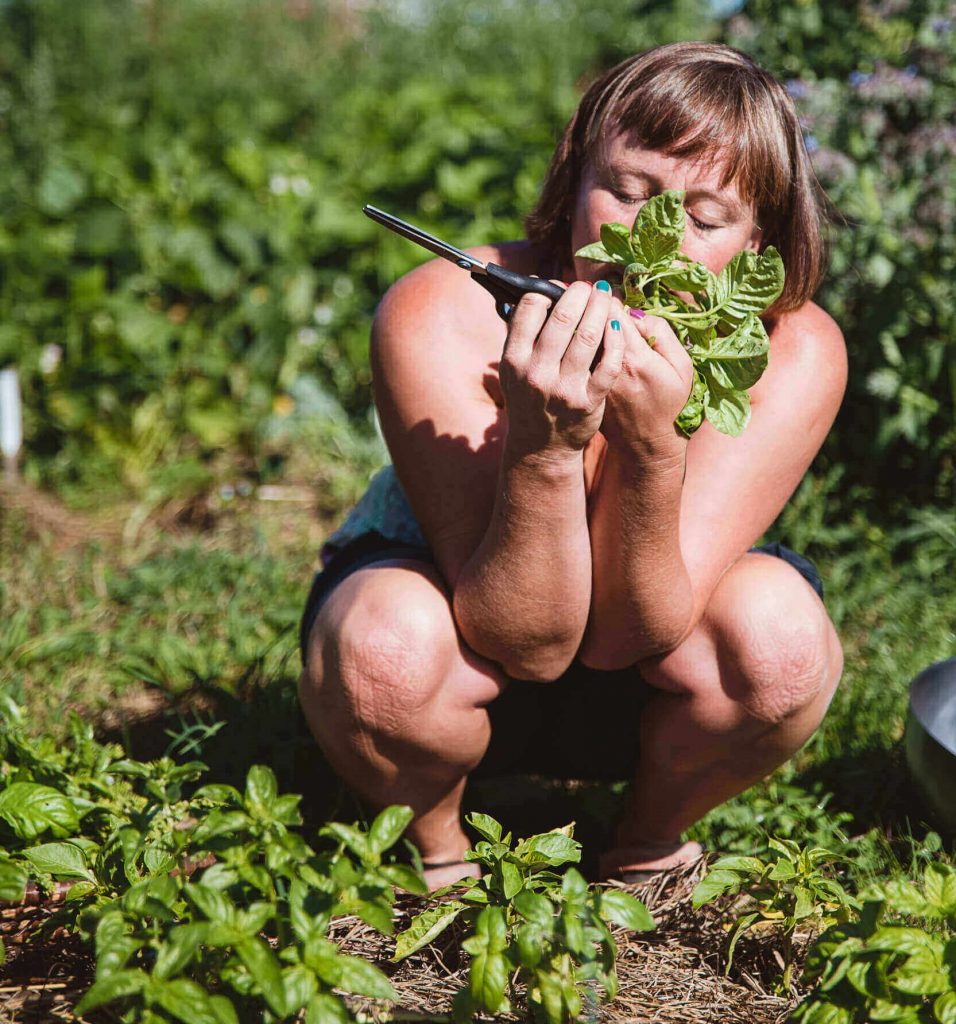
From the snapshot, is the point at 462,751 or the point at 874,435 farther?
the point at 874,435

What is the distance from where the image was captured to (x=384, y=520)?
6.15ft

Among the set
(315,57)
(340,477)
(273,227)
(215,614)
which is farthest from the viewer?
(315,57)

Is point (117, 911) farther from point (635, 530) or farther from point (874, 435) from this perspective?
point (874, 435)

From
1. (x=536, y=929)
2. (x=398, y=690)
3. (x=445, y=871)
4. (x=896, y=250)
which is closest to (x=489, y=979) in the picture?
(x=536, y=929)

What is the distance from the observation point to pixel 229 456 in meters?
3.34

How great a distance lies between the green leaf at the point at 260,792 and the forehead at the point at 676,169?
0.91 m

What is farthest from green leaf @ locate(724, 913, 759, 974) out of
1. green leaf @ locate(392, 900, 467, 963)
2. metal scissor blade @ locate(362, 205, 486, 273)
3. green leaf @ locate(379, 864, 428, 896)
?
metal scissor blade @ locate(362, 205, 486, 273)

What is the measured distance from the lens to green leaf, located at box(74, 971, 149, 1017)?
3.65 feet

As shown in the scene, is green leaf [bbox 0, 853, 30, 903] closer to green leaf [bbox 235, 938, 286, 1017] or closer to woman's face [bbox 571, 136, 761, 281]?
green leaf [bbox 235, 938, 286, 1017]

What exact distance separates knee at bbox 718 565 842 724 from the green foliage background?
4.09ft

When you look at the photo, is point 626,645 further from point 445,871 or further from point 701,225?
point 701,225

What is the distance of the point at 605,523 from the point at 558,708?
41 cm

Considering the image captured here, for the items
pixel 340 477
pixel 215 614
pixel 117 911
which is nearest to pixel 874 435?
pixel 340 477

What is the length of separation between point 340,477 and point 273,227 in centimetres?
82
